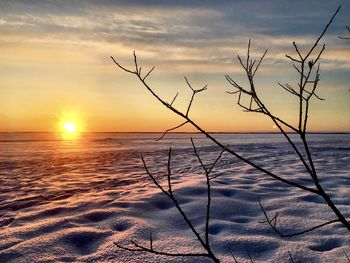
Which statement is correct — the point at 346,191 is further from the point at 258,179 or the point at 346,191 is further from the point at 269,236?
the point at 269,236

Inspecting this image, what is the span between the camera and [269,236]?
3.81m

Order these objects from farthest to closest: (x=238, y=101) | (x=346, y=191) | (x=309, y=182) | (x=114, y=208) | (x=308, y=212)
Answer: (x=309, y=182)
(x=346, y=191)
(x=114, y=208)
(x=308, y=212)
(x=238, y=101)

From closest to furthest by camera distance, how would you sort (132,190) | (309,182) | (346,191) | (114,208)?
(114,208) < (346,191) < (132,190) < (309,182)

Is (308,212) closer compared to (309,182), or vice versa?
(308,212)

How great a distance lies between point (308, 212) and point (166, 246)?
2128mm

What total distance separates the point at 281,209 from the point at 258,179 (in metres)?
2.59

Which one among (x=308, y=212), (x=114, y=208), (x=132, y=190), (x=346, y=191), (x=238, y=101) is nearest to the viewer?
(x=238, y=101)

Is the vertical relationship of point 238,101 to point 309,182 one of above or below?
above

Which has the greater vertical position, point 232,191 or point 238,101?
point 238,101

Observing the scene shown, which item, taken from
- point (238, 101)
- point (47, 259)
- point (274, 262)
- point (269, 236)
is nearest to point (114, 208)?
point (47, 259)

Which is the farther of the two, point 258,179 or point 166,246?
point 258,179

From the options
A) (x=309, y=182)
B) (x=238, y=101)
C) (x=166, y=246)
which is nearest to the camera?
(x=238, y=101)

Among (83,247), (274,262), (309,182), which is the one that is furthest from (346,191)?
(83,247)

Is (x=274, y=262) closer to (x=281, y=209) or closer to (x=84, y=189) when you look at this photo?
(x=281, y=209)
